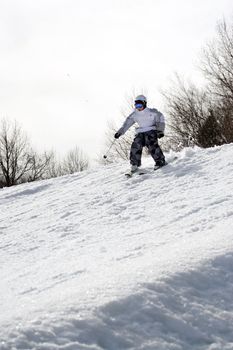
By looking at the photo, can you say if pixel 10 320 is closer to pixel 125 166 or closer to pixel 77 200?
pixel 77 200

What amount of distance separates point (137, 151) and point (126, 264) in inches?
214

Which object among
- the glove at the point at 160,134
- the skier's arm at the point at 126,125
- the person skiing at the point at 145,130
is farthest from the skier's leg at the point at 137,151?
the skier's arm at the point at 126,125

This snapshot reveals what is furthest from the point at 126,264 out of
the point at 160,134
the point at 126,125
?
the point at 126,125

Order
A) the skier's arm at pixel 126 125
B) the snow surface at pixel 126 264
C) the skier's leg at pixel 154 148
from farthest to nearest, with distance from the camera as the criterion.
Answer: the skier's arm at pixel 126 125 → the skier's leg at pixel 154 148 → the snow surface at pixel 126 264

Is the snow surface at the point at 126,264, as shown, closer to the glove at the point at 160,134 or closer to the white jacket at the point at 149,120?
the glove at the point at 160,134

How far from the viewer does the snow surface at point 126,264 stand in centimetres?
250

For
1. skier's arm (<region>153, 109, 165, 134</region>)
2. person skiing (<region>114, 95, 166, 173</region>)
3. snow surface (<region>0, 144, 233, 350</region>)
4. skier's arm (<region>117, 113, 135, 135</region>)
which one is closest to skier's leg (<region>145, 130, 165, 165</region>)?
person skiing (<region>114, 95, 166, 173</region>)

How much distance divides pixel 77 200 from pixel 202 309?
5.36m

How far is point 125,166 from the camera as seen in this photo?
32.1ft

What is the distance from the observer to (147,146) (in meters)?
9.09

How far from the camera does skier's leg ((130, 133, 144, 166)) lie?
9.04m

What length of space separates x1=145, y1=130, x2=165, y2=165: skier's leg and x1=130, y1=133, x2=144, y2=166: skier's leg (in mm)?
143

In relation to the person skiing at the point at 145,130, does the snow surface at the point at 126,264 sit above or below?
below

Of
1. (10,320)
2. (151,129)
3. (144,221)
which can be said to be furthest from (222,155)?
(10,320)
